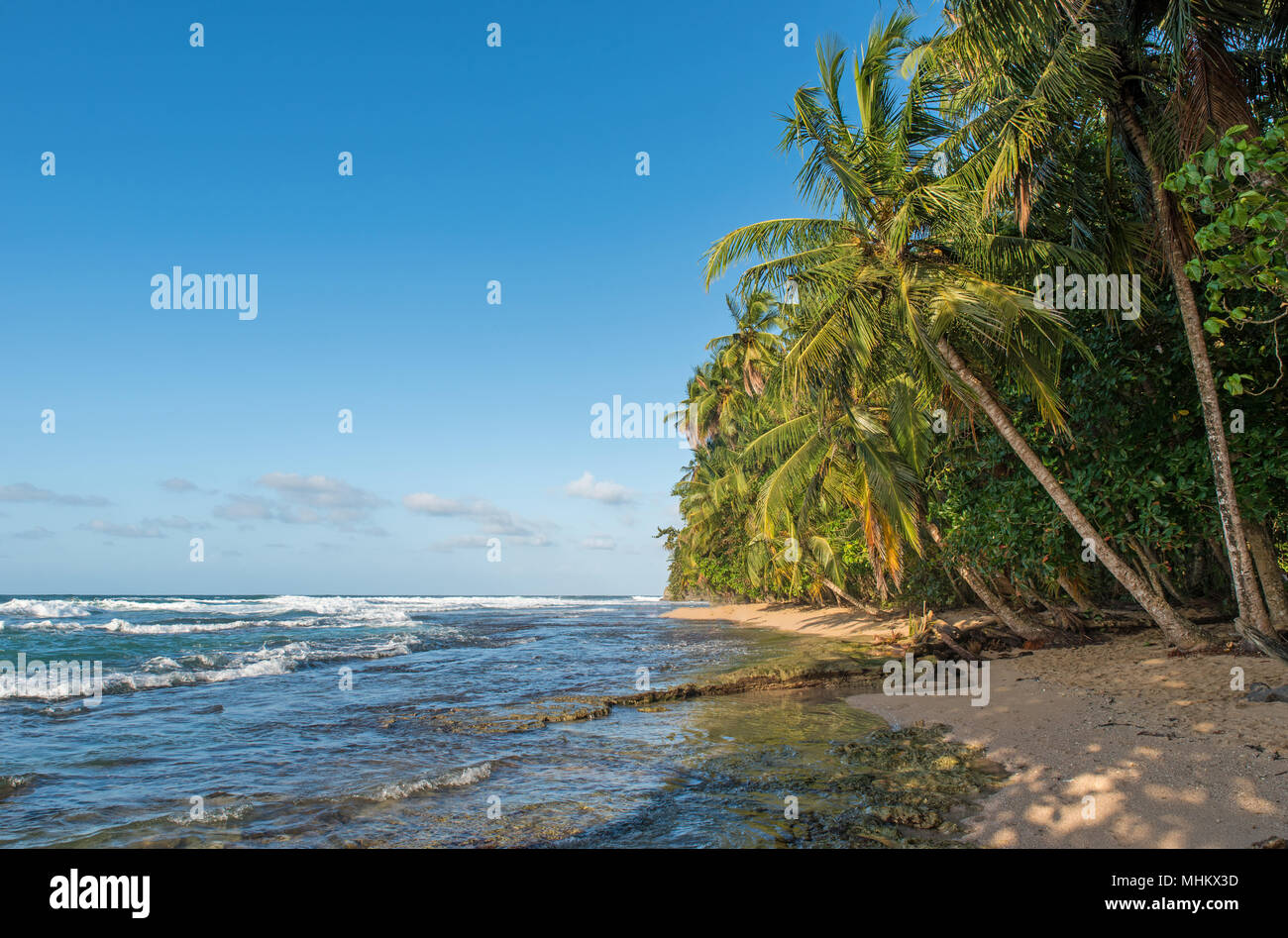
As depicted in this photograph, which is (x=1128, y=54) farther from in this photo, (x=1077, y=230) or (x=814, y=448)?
(x=814, y=448)

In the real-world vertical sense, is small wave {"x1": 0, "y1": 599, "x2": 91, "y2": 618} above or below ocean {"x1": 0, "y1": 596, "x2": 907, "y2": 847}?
below

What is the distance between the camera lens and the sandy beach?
480 centimetres

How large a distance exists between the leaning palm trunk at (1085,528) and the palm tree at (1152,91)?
129cm

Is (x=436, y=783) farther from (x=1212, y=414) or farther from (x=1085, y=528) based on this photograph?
(x=1212, y=414)

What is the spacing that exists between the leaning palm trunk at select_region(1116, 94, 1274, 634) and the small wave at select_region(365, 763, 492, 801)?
9.49 m

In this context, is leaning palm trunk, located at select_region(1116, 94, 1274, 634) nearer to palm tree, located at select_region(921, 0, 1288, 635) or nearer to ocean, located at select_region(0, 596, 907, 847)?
palm tree, located at select_region(921, 0, 1288, 635)

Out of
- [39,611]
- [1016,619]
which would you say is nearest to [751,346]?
[1016,619]

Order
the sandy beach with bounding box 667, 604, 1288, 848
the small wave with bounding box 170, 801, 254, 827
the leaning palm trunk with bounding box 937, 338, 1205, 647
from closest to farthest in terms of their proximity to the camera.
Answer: the sandy beach with bounding box 667, 604, 1288, 848, the small wave with bounding box 170, 801, 254, 827, the leaning palm trunk with bounding box 937, 338, 1205, 647

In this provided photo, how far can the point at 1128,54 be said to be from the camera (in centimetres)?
887

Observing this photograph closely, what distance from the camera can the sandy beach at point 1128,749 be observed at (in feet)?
15.7

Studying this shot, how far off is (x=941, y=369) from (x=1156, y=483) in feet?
10.7

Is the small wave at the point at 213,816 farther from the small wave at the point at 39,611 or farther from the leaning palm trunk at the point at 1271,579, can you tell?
the small wave at the point at 39,611

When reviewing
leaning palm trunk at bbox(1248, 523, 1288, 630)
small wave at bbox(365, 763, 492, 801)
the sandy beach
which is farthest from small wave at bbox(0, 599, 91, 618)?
leaning palm trunk at bbox(1248, 523, 1288, 630)
